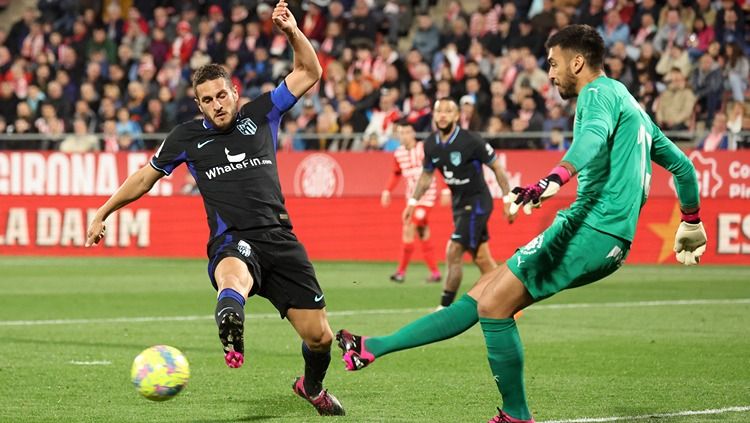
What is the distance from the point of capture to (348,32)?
27.8 meters

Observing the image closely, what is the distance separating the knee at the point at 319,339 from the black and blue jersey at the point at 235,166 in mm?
705

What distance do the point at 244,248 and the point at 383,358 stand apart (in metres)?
3.29

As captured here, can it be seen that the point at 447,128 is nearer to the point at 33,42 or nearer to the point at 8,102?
the point at 8,102

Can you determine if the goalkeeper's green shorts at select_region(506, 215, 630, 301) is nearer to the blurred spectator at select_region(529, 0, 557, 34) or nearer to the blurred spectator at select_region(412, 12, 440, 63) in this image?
the blurred spectator at select_region(529, 0, 557, 34)

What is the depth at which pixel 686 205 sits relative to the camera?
7539 mm

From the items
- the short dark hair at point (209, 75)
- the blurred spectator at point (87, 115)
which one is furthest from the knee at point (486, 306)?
the blurred spectator at point (87, 115)

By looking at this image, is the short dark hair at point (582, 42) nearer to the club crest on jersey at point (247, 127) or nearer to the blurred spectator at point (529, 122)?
the club crest on jersey at point (247, 127)

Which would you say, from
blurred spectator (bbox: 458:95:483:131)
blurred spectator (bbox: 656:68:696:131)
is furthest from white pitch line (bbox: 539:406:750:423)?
blurred spectator (bbox: 458:95:483:131)

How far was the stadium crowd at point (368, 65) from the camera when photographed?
23328mm

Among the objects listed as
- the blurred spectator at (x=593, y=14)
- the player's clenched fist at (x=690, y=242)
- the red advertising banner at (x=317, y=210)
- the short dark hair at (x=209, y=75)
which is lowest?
the red advertising banner at (x=317, y=210)

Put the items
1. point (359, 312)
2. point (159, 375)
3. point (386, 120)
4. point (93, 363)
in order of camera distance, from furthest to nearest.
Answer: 1. point (386, 120)
2. point (359, 312)
3. point (93, 363)
4. point (159, 375)

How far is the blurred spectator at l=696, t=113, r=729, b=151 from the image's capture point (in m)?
21.9

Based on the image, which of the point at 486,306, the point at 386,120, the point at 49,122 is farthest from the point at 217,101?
the point at 49,122

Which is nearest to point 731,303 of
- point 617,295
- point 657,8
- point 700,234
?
point 617,295
